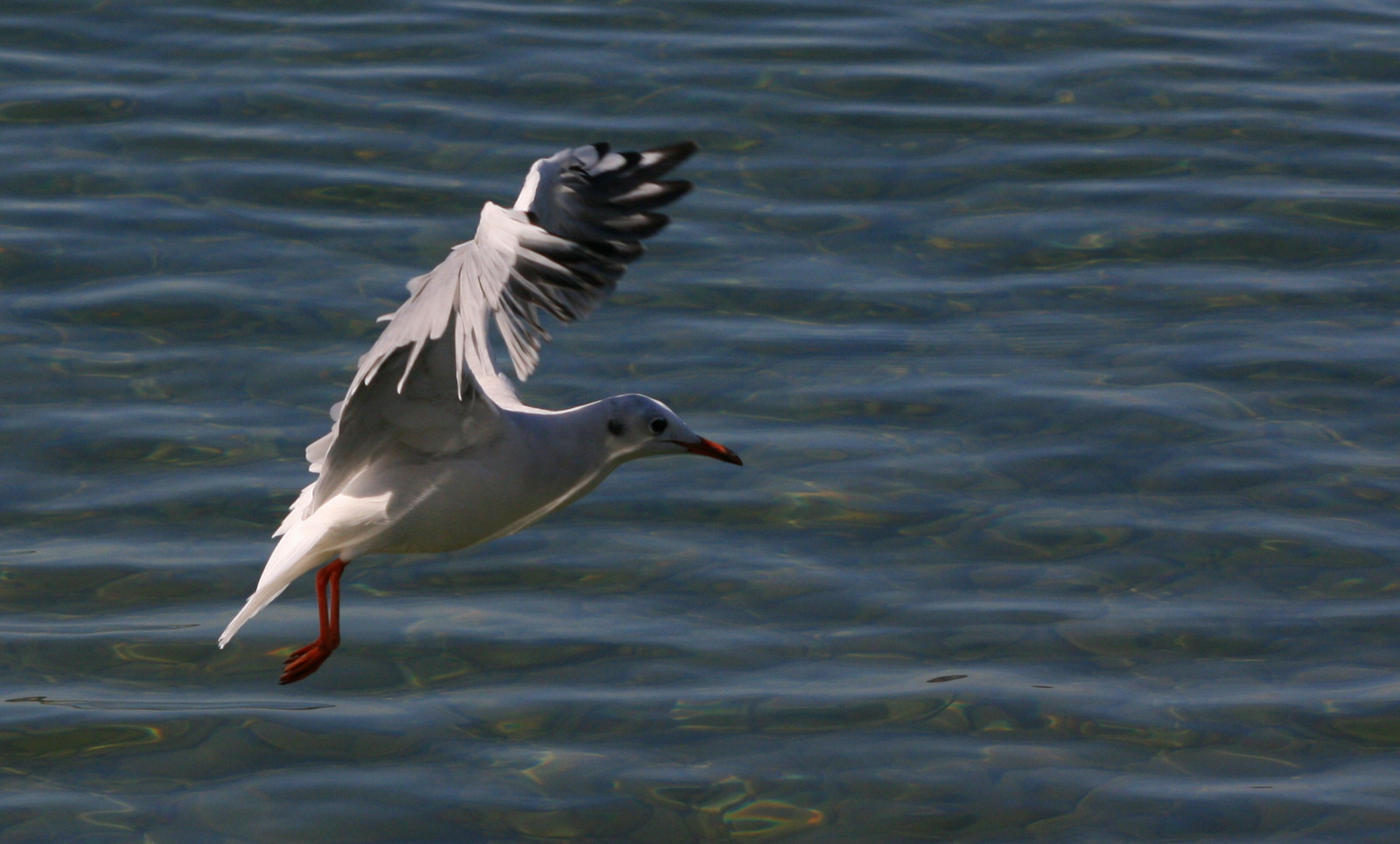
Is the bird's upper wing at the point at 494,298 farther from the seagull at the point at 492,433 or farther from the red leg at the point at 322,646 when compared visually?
the red leg at the point at 322,646

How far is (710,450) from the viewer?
23.9 feet

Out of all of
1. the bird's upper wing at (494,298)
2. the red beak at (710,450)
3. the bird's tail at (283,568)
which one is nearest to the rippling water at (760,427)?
the bird's tail at (283,568)

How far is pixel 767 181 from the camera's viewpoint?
1245cm

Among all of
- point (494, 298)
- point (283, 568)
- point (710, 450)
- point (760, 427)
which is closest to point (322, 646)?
point (283, 568)

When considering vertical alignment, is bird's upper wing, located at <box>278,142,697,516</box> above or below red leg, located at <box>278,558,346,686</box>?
above

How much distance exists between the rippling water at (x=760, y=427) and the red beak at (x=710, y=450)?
139cm

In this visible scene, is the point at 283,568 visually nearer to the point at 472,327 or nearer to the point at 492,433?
the point at 492,433

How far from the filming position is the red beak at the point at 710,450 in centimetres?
725

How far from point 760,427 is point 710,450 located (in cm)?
292

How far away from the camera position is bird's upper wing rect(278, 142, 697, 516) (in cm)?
599

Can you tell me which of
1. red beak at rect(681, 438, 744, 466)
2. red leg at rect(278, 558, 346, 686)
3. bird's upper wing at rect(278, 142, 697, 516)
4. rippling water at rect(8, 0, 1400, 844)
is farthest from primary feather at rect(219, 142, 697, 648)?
rippling water at rect(8, 0, 1400, 844)

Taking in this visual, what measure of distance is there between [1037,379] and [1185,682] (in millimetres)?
2338

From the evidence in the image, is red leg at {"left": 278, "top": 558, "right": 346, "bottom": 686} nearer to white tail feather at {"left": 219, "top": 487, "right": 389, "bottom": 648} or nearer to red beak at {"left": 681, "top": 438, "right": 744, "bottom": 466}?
white tail feather at {"left": 219, "top": 487, "right": 389, "bottom": 648}

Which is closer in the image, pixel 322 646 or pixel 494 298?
pixel 494 298
